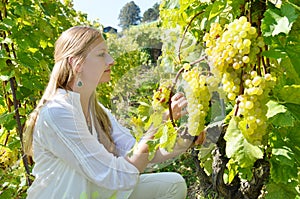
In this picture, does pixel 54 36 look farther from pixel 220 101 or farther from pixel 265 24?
pixel 265 24

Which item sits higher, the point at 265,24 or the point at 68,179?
the point at 265,24

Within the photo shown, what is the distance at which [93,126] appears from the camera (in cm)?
184

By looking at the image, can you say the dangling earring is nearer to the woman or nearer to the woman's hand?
the woman

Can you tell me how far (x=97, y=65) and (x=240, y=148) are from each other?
702 millimetres

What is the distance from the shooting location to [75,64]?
1.65 meters

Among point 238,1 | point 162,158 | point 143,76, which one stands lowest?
point 162,158

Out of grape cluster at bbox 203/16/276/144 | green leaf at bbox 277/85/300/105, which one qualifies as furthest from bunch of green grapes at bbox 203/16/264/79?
green leaf at bbox 277/85/300/105

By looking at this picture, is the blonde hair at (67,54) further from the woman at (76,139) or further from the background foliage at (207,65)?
the background foliage at (207,65)

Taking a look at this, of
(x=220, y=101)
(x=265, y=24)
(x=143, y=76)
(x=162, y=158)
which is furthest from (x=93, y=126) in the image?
(x=265, y=24)

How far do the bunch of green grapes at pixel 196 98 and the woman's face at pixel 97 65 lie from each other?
1.65ft

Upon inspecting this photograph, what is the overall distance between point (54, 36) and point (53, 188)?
1.19 meters

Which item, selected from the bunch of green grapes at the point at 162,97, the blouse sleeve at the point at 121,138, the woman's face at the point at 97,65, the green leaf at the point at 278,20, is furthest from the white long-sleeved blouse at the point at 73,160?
the green leaf at the point at 278,20

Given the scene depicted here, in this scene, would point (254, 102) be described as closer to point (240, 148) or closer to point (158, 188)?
point (240, 148)

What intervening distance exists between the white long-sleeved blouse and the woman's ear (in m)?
0.09
